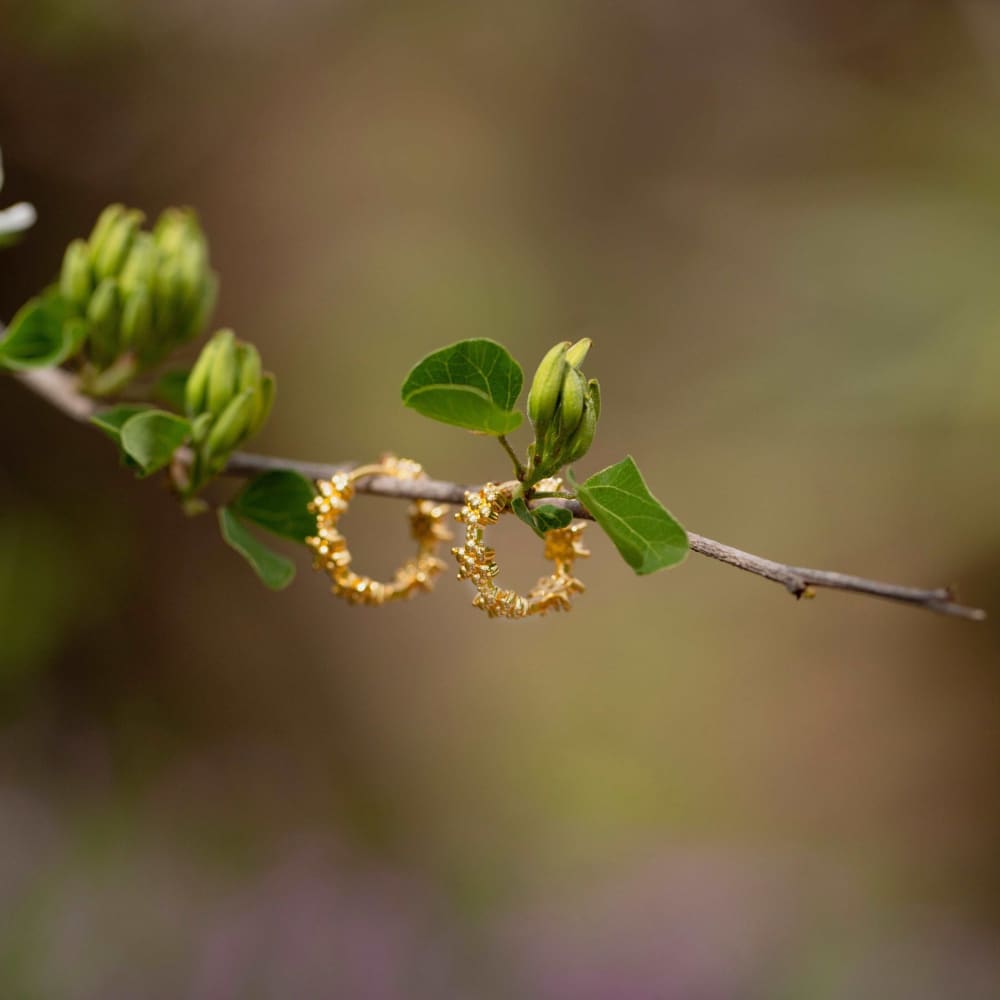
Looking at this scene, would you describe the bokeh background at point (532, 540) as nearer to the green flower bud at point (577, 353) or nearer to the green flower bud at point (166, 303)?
the green flower bud at point (166, 303)

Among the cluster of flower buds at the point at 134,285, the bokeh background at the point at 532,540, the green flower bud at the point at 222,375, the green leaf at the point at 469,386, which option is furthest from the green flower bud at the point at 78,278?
the bokeh background at the point at 532,540

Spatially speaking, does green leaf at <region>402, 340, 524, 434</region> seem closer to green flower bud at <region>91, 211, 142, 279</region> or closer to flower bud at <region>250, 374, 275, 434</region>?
flower bud at <region>250, 374, 275, 434</region>

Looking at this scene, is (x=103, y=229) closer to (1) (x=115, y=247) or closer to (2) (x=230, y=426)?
(1) (x=115, y=247)

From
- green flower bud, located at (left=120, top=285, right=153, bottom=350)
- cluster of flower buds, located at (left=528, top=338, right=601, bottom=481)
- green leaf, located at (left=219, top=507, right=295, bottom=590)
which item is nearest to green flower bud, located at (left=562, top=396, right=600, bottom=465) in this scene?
cluster of flower buds, located at (left=528, top=338, right=601, bottom=481)

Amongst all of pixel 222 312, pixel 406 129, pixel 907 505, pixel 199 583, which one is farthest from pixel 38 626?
pixel 907 505

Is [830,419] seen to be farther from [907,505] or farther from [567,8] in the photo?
[567,8]

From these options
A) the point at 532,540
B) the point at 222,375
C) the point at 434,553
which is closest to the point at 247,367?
the point at 222,375
